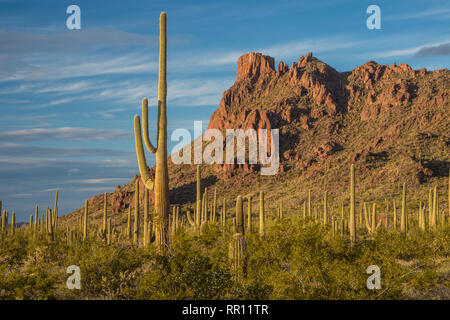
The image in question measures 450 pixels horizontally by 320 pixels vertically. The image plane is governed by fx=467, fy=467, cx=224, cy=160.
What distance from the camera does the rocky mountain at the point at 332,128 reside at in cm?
6153

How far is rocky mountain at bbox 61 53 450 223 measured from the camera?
6153 cm

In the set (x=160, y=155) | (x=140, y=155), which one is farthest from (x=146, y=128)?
(x=160, y=155)

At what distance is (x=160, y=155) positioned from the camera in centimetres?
1551

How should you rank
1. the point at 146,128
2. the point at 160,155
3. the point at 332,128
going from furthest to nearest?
the point at 332,128
the point at 146,128
the point at 160,155

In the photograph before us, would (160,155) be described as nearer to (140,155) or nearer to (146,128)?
(140,155)

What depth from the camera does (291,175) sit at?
7419cm

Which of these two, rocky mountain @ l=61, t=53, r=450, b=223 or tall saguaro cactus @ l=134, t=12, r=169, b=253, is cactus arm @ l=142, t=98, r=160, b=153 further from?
rocky mountain @ l=61, t=53, r=450, b=223

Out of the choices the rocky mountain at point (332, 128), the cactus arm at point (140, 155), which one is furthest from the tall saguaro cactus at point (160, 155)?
the rocky mountain at point (332, 128)

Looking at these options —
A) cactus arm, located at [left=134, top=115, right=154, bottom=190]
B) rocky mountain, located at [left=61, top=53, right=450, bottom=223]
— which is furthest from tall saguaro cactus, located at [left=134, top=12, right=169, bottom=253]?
rocky mountain, located at [left=61, top=53, right=450, bottom=223]

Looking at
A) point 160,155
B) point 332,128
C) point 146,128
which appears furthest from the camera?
point 332,128

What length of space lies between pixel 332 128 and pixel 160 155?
239ft
